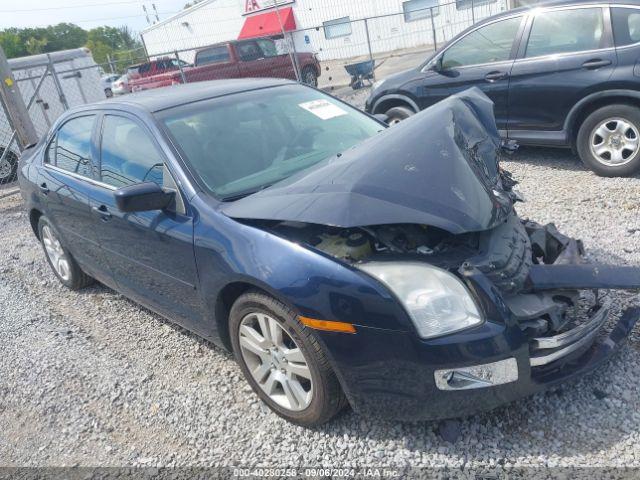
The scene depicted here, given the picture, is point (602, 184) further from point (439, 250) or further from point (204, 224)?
point (204, 224)

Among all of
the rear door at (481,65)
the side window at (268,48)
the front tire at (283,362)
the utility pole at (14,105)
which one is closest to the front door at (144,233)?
the front tire at (283,362)

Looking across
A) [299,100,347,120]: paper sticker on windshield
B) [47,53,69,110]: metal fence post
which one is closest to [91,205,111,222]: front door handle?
[299,100,347,120]: paper sticker on windshield

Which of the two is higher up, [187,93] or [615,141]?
[187,93]

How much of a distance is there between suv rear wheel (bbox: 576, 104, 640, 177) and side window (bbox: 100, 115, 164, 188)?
446cm

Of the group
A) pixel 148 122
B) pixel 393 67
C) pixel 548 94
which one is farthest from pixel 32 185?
pixel 393 67

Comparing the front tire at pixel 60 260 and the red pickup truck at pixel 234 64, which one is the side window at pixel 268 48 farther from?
the front tire at pixel 60 260

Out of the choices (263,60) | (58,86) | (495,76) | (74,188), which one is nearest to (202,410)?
(74,188)

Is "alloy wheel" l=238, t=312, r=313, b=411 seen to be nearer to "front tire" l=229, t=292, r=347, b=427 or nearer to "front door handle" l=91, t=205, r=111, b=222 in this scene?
"front tire" l=229, t=292, r=347, b=427

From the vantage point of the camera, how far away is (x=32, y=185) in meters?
4.65

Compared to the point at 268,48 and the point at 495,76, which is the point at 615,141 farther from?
the point at 268,48

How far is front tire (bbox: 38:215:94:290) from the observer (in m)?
4.63

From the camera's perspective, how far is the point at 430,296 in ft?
7.32

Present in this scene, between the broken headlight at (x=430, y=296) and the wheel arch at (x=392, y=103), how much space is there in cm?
488

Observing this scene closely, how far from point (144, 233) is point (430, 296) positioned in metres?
1.81
